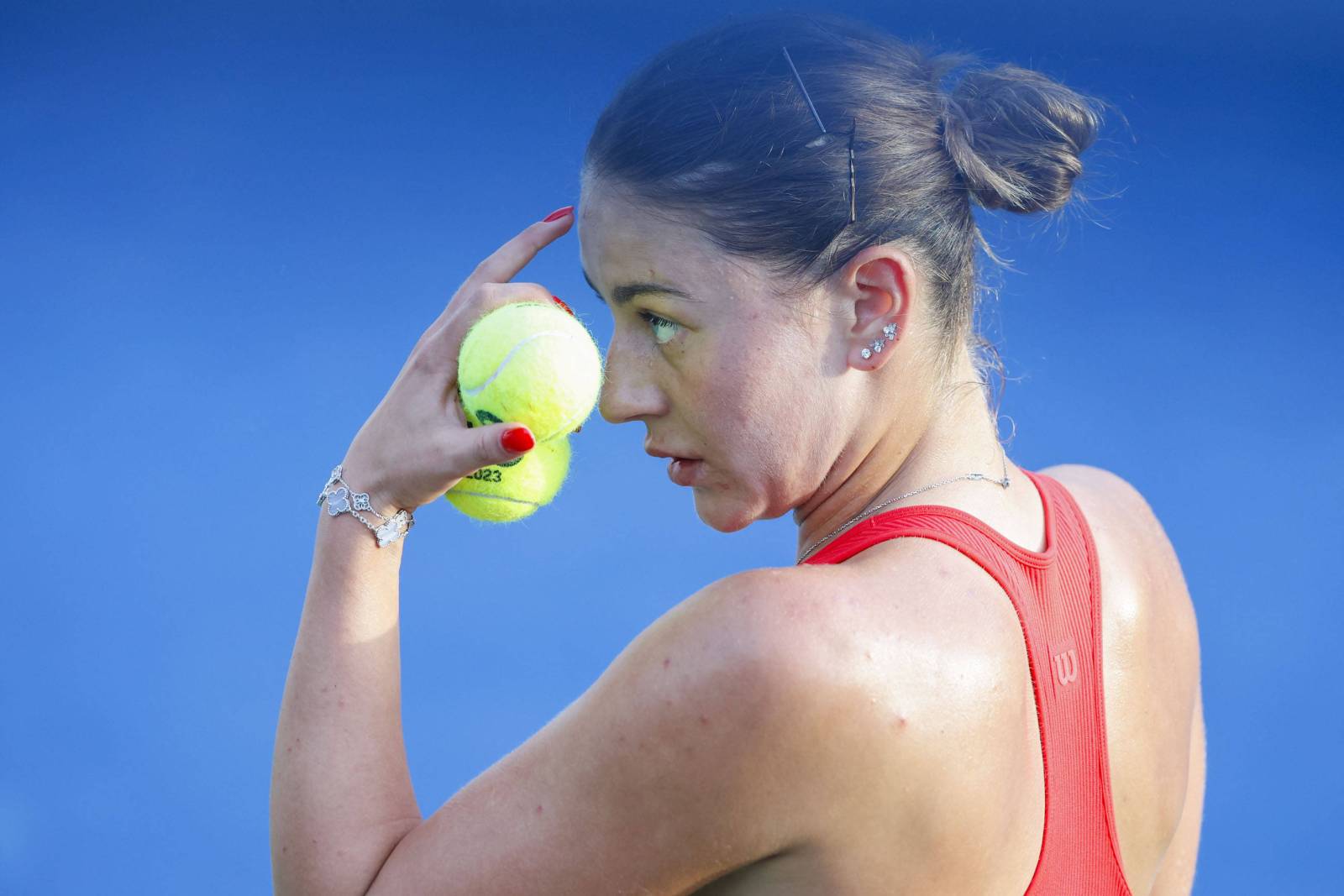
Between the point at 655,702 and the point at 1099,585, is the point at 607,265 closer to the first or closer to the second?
the point at 655,702

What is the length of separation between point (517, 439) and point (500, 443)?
0.08 feet

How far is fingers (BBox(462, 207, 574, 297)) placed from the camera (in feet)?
4.60

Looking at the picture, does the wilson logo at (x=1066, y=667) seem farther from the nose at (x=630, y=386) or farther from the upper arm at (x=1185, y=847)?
the nose at (x=630, y=386)

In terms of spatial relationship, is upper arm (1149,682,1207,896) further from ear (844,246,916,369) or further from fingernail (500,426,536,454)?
fingernail (500,426,536,454)

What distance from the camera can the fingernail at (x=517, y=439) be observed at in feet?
3.96

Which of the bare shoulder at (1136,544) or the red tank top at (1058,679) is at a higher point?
the bare shoulder at (1136,544)

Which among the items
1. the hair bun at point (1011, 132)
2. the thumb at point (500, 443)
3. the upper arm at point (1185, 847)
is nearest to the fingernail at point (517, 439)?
the thumb at point (500, 443)

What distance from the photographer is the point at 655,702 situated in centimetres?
98

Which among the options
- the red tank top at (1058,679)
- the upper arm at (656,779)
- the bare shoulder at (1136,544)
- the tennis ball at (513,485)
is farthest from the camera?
the tennis ball at (513,485)

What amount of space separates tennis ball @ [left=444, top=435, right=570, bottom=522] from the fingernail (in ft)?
0.51

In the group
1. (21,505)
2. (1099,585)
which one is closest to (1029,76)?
(1099,585)

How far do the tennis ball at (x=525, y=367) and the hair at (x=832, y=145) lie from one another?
0.52ft

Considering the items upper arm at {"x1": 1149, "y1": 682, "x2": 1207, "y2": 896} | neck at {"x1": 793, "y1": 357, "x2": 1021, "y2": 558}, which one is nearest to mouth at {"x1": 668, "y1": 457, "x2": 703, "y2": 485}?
neck at {"x1": 793, "y1": 357, "x2": 1021, "y2": 558}

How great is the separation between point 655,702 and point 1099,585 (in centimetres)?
46
